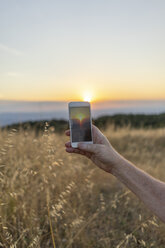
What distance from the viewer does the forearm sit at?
1.32 meters

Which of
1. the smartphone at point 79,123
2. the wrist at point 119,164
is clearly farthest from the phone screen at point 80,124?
the wrist at point 119,164

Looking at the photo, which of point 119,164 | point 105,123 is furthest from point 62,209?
point 105,123

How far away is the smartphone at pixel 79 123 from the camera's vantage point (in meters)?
1.51

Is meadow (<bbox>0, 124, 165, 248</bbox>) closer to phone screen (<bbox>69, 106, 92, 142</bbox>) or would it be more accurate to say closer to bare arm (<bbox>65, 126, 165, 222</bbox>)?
phone screen (<bbox>69, 106, 92, 142</bbox>)

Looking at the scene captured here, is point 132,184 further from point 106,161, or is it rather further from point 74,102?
point 74,102

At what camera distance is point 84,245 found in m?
2.09

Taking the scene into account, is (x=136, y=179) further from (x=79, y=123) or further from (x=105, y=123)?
(x=105, y=123)

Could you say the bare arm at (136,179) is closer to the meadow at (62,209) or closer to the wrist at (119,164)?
the wrist at (119,164)

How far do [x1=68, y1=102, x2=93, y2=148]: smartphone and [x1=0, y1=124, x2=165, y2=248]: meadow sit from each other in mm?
220

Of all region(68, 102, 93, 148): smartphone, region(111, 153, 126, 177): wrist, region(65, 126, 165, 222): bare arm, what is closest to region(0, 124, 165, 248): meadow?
region(68, 102, 93, 148): smartphone

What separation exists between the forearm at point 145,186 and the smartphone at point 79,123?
0.26 m

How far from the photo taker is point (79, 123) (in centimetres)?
152

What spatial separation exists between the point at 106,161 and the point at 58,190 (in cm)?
152

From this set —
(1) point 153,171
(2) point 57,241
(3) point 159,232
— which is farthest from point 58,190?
(1) point 153,171
